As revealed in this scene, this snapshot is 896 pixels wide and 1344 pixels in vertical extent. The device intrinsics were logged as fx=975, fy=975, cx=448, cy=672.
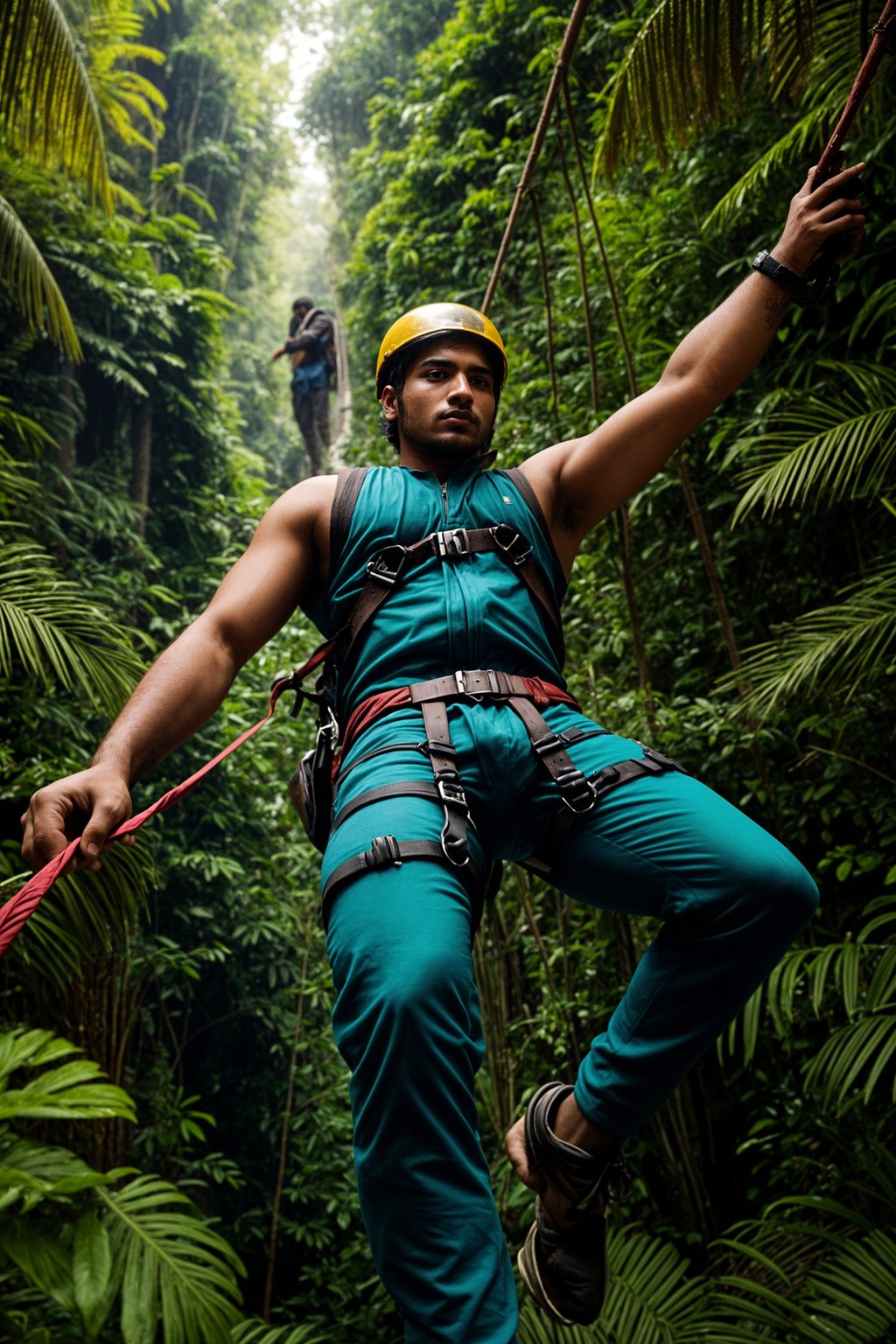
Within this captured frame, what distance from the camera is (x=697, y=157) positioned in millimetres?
4289

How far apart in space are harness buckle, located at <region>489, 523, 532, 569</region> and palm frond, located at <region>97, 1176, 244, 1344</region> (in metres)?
2.65

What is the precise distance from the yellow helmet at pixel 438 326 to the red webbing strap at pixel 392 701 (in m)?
0.78

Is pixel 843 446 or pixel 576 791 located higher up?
pixel 843 446

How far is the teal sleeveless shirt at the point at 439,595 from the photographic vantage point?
1838 millimetres

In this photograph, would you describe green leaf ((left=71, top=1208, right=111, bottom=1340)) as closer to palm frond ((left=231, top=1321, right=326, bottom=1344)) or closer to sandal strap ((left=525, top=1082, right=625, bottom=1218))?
palm frond ((left=231, top=1321, right=326, bottom=1344))

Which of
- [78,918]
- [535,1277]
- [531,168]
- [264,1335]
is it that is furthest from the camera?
[264,1335]

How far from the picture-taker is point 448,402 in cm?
214

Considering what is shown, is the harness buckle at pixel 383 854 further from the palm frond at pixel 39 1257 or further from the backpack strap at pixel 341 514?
the palm frond at pixel 39 1257

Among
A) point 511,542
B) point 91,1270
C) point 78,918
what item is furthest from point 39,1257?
point 511,542

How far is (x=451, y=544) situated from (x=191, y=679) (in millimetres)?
576

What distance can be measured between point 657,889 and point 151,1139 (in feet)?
16.0

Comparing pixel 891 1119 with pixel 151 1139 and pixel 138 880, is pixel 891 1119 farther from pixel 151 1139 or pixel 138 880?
pixel 151 1139

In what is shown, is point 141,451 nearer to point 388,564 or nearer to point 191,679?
point 388,564

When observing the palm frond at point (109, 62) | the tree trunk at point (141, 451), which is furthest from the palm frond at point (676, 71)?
the tree trunk at point (141, 451)
